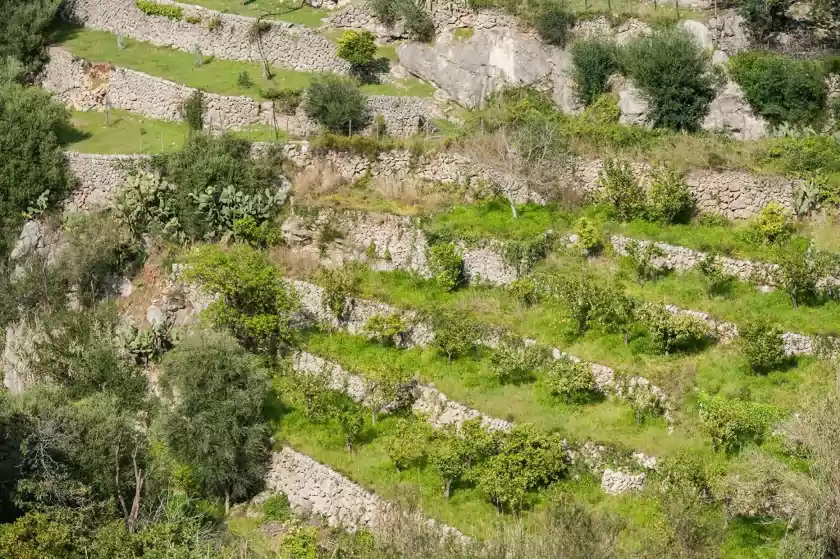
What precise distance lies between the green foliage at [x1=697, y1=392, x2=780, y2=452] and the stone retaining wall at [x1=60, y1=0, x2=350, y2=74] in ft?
76.0

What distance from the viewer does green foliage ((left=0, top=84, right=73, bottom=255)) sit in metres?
41.1

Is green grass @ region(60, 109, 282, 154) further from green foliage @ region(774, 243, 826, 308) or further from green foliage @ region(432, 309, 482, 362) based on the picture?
green foliage @ region(774, 243, 826, 308)

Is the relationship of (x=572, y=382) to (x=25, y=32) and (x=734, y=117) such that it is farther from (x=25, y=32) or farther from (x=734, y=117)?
(x=25, y=32)

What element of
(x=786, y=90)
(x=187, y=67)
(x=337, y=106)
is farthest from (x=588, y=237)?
(x=187, y=67)

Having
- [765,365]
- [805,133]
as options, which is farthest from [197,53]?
[765,365]

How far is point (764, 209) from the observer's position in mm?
34719

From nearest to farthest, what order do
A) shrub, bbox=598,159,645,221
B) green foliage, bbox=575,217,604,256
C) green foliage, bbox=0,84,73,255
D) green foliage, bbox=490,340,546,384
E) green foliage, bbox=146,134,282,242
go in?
1. green foliage, bbox=490,340,546,384
2. green foliage, bbox=575,217,604,256
3. shrub, bbox=598,159,645,221
4. green foliage, bbox=146,134,282,242
5. green foliage, bbox=0,84,73,255

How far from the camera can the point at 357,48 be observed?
45125 mm

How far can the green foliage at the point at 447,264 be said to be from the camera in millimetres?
35656

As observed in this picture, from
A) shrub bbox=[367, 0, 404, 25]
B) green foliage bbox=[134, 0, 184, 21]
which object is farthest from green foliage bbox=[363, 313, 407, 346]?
green foliage bbox=[134, 0, 184, 21]

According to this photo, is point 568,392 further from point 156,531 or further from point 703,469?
point 156,531

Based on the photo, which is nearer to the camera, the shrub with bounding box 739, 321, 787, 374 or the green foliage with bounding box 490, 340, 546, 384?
the shrub with bounding box 739, 321, 787, 374

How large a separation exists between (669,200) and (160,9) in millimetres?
25723

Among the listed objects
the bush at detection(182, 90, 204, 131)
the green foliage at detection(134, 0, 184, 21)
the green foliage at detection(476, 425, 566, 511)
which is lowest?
the green foliage at detection(476, 425, 566, 511)
